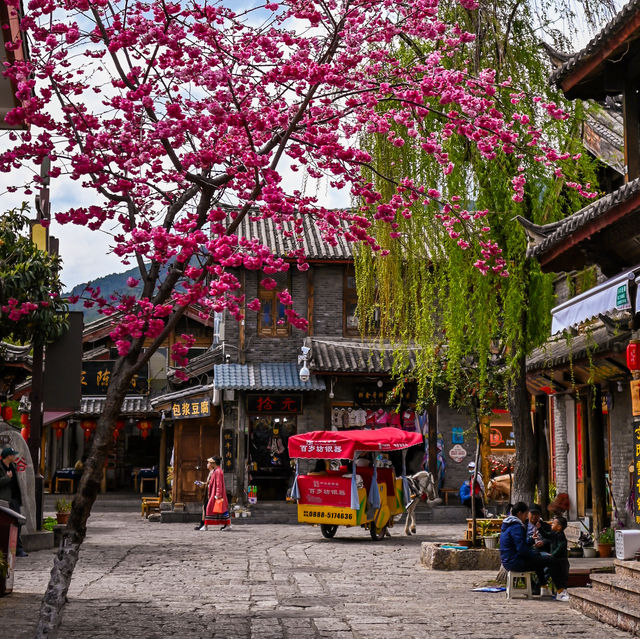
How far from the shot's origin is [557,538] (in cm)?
1198

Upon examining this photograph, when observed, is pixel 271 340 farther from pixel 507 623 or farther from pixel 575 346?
pixel 507 623

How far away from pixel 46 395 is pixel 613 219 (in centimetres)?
959

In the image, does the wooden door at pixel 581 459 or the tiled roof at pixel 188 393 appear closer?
the wooden door at pixel 581 459

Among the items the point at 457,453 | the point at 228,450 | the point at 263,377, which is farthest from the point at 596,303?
the point at 228,450

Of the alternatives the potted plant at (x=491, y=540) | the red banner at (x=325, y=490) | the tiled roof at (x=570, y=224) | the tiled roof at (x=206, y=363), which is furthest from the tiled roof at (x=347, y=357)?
the tiled roof at (x=570, y=224)

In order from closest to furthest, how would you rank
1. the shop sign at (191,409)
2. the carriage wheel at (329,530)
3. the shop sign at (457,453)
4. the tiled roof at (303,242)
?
the carriage wheel at (329,530)
the shop sign at (191,409)
the tiled roof at (303,242)
the shop sign at (457,453)

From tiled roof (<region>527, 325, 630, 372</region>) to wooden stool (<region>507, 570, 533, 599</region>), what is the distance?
3282 mm

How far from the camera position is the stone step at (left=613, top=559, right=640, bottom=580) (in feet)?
34.3

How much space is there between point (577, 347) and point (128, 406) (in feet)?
79.3

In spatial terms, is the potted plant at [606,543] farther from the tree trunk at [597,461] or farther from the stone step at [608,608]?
the stone step at [608,608]

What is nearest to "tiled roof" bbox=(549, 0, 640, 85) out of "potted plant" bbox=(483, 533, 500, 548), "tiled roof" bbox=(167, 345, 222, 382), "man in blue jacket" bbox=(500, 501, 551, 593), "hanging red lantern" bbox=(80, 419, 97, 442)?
"man in blue jacket" bbox=(500, 501, 551, 593)

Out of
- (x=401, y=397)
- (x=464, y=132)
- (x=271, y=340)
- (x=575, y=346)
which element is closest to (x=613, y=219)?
(x=464, y=132)

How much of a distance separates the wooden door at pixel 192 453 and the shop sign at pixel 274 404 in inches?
83.8

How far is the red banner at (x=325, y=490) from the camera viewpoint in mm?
20344
